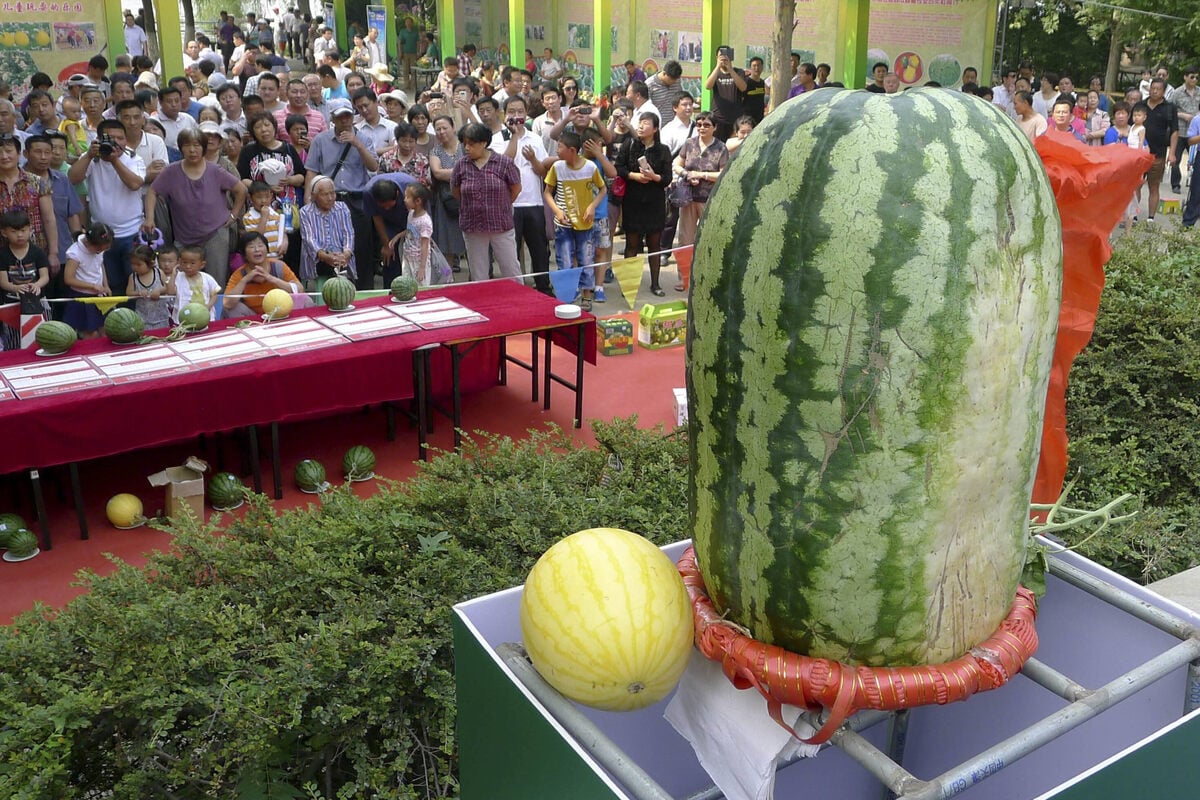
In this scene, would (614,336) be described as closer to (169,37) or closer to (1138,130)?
(169,37)

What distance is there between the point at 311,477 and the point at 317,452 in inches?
30.3

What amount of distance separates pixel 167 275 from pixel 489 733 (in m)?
6.67

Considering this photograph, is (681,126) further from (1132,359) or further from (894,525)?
(894,525)

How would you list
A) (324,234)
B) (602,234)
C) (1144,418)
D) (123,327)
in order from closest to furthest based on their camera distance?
(1144,418) < (123,327) < (324,234) < (602,234)

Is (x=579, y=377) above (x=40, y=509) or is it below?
above

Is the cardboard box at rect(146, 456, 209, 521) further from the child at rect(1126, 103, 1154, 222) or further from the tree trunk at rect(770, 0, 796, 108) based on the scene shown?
the child at rect(1126, 103, 1154, 222)

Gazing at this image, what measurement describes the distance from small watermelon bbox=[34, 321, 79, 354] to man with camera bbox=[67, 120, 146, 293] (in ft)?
7.32

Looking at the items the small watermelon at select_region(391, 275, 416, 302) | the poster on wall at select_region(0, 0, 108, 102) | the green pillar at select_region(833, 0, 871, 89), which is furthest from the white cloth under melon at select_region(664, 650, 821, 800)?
the green pillar at select_region(833, 0, 871, 89)

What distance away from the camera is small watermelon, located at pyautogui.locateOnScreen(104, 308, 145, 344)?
23.2 ft

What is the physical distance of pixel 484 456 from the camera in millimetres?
5078

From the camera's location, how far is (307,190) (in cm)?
977

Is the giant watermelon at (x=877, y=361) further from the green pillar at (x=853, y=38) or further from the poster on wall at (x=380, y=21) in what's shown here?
the poster on wall at (x=380, y=21)

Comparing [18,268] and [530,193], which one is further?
[530,193]

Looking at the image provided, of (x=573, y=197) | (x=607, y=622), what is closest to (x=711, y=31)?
(x=573, y=197)
